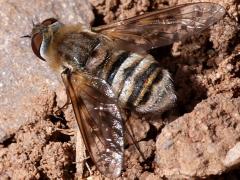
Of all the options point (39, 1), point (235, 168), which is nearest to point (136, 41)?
point (39, 1)

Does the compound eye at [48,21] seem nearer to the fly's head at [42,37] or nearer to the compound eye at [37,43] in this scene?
the fly's head at [42,37]

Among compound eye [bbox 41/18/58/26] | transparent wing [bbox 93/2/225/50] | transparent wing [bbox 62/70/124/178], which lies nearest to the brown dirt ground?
transparent wing [bbox 93/2/225/50]

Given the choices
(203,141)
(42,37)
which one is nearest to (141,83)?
(203,141)

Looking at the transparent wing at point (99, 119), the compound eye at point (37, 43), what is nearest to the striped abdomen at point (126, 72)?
the transparent wing at point (99, 119)

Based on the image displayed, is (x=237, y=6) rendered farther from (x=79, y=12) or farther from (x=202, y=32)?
(x=79, y=12)

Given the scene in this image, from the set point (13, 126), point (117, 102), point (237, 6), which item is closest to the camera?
point (117, 102)

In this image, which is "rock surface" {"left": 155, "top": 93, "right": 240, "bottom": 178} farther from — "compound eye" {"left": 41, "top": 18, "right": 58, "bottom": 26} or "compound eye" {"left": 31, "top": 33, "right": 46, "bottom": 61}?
"compound eye" {"left": 41, "top": 18, "right": 58, "bottom": 26}
